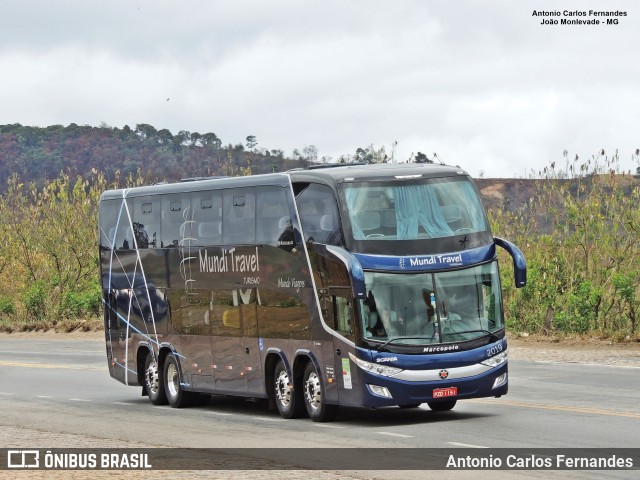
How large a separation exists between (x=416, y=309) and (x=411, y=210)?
4.79 feet

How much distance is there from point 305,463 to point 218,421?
689cm

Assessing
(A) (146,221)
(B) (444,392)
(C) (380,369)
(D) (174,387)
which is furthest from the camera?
(A) (146,221)

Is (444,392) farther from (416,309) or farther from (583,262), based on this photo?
(583,262)

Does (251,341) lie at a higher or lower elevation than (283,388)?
higher

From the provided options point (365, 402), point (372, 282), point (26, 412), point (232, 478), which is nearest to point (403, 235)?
point (372, 282)

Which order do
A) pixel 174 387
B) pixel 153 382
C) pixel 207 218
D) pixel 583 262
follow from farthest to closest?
pixel 583 262 < pixel 153 382 < pixel 174 387 < pixel 207 218

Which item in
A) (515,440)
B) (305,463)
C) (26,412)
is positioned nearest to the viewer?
(305,463)

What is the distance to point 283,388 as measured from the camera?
866 inches

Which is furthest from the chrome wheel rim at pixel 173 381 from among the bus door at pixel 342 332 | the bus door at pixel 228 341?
the bus door at pixel 342 332

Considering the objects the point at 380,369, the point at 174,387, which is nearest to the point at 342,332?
the point at 380,369

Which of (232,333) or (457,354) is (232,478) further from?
(232,333)

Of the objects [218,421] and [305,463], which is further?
[218,421]

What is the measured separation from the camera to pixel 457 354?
19.7 m

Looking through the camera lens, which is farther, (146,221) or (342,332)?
(146,221)
